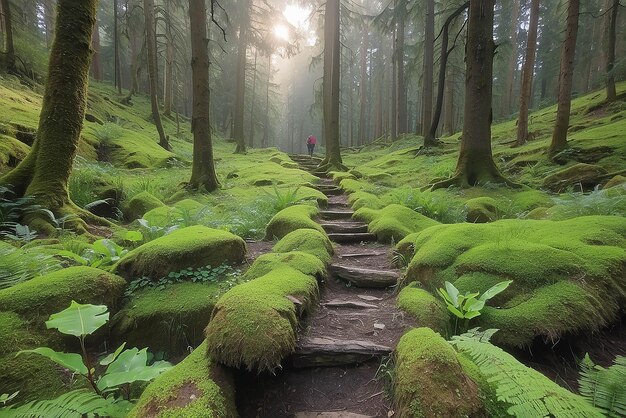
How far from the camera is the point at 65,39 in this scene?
477cm

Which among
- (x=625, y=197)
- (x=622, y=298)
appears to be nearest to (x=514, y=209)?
(x=625, y=197)

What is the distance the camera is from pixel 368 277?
391 centimetres

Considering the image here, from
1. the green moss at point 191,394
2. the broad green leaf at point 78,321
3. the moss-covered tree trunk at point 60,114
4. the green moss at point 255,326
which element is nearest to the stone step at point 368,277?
the green moss at point 255,326

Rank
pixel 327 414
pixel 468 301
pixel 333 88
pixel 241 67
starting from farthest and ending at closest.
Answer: pixel 241 67 → pixel 333 88 → pixel 468 301 → pixel 327 414

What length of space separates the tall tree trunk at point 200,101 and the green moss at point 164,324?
5645mm

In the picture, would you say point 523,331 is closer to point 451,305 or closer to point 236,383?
point 451,305

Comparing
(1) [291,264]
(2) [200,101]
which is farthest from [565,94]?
(2) [200,101]

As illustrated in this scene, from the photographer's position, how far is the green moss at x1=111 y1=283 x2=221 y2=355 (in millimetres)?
3061

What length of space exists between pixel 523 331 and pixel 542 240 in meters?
1.49

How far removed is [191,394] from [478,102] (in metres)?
8.14

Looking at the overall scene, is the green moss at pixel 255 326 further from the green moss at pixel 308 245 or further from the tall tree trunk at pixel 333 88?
the tall tree trunk at pixel 333 88

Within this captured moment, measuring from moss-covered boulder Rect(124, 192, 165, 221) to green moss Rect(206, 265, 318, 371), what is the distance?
14.8 feet

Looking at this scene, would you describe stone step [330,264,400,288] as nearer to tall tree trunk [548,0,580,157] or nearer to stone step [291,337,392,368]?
stone step [291,337,392,368]

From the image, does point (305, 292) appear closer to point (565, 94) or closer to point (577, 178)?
point (577, 178)
